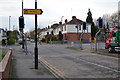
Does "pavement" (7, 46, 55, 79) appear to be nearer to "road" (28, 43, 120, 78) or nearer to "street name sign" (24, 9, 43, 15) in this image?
"road" (28, 43, 120, 78)

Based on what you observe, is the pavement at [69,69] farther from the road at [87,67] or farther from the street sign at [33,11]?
the street sign at [33,11]

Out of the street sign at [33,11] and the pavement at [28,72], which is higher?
the street sign at [33,11]

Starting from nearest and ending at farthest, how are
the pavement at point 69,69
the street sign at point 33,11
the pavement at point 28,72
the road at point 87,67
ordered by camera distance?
the pavement at point 28,72, the pavement at point 69,69, the road at point 87,67, the street sign at point 33,11

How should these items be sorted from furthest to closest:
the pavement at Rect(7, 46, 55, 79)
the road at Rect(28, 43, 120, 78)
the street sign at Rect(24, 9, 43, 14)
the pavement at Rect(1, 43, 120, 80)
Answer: the street sign at Rect(24, 9, 43, 14) < the road at Rect(28, 43, 120, 78) < the pavement at Rect(1, 43, 120, 80) < the pavement at Rect(7, 46, 55, 79)

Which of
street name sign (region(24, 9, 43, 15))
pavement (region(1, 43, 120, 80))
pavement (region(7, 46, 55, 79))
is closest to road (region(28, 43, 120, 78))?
pavement (region(1, 43, 120, 80))

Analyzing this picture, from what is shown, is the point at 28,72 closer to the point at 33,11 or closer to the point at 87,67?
the point at 33,11

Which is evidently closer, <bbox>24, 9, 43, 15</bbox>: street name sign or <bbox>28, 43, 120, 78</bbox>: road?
<bbox>28, 43, 120, 78</bbox>: road

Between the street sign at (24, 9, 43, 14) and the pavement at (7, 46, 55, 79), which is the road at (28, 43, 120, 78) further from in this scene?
the street sign at (24, 9, 43, 14)

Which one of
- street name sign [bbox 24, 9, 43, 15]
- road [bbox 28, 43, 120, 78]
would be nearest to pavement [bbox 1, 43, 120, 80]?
road [bbox 28, 43, 120, 78]

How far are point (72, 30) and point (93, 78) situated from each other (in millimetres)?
51974

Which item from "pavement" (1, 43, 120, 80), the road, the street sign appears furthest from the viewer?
the street sign

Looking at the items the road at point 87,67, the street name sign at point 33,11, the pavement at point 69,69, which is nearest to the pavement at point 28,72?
the pavement at point 69,69

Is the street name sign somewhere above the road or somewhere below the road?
above

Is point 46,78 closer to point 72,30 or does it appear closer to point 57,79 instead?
point 57,79
